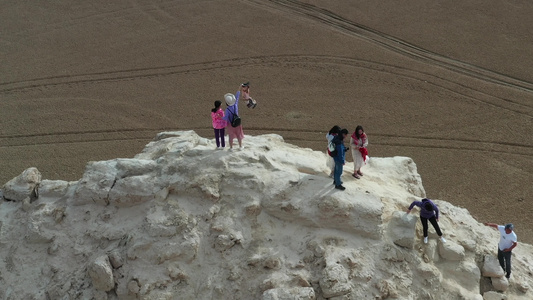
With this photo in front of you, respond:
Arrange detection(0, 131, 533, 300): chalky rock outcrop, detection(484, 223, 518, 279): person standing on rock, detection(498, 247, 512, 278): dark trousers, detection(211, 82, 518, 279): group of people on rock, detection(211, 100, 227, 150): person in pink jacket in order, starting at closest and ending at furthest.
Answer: detection(0, 131, 533, 300): chalky rock outcrop → detection(211, 82, 518, 279): group of people on rock → detection(484, 223, 518, 279): person standing on rock → detection(498, 247, 512, 278): dark trousers → detection(211, 100, 227, 150): person in pink jacket

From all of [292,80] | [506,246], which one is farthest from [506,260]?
[292,80]

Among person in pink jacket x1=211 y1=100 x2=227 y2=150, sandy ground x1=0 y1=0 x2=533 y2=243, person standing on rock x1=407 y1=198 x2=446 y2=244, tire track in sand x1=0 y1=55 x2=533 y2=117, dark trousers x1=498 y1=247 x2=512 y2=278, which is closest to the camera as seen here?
person standing on rock x1=407 y1=198 x2=446 y2=244

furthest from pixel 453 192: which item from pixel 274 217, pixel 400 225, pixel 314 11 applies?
pixel 314 11

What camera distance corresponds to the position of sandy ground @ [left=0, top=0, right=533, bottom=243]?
12.4 meters

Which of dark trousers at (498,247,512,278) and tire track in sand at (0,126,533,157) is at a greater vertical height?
tire track in sand at (0,126,533,157)

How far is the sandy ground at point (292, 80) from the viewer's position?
487 inches

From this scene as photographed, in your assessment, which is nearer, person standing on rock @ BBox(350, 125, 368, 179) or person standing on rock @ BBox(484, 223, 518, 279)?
person standing on rock @ BBox(484, 223, 518, 279)

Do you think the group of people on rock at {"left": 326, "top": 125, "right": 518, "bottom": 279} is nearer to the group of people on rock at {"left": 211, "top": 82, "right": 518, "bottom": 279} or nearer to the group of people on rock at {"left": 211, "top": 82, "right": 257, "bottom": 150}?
the group of people on rock at {"left": 211, "top": 82, "right": 518, "bottom": 279}

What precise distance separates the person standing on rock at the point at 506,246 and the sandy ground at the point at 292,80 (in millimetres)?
2739

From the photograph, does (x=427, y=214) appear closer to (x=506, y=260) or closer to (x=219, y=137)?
(x=506, y=260)

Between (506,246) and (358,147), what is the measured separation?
3.02m

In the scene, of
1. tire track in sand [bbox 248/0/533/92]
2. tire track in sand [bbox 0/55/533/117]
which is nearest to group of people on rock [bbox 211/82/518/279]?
tire track in sand [bbox 0/55/533/117]

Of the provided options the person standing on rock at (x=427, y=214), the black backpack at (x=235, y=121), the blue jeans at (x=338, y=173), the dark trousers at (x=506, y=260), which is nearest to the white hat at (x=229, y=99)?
the black backpack at (x=235, y=121)

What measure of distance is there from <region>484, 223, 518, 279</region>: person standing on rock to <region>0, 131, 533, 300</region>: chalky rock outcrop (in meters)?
0.22
